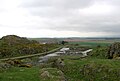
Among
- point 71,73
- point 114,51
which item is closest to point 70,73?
point 71,73

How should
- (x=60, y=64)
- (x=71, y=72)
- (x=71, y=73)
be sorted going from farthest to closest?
(x=60, y=64), (x=71, y=72), (x=71, y=73)

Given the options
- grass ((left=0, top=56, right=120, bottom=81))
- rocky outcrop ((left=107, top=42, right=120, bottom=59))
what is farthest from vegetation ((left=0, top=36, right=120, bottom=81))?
rocky outcrop ((left=107, top=42, right=120, bottom=59))

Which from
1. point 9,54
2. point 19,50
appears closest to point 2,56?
point 9,54

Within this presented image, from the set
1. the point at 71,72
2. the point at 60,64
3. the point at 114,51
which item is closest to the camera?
the point at 71,72

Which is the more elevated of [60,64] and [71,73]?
[60,64]

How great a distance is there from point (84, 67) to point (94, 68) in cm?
274

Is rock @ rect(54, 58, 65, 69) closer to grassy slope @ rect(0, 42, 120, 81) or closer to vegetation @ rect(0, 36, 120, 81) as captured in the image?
vegetation @ rect(0, 36, 120, 81)

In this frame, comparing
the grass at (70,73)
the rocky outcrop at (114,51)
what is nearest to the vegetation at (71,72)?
the grass at (70,73)

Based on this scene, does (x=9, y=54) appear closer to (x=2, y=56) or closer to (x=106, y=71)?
(x=2, y=56)

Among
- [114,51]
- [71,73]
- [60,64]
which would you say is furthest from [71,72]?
[114,51]

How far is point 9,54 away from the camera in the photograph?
11162 cm

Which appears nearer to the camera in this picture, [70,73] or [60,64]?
[70,73]

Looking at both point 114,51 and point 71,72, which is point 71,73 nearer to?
point 71,72

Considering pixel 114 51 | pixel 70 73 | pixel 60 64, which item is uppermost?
pixel 114 51
